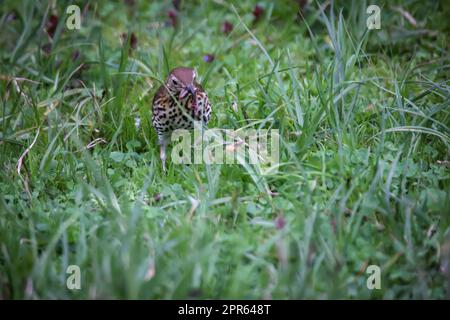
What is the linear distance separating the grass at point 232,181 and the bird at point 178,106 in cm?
14

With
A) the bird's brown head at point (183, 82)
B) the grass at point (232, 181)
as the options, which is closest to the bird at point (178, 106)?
the bird's brown head at point (183, 82)

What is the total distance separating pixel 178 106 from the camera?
14.6 feet

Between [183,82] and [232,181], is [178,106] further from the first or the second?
[232,181]

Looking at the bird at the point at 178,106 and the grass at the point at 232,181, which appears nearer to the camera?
the grass at the point at 232,181

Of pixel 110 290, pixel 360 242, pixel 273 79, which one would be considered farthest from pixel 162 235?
pixel 273 79

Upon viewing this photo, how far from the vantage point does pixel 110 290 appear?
118 inches

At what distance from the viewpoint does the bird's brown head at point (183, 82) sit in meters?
4.31

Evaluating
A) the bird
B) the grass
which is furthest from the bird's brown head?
→ the grass

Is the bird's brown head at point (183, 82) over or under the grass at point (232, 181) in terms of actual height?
over

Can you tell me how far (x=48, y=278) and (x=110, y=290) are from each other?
389 millimetres

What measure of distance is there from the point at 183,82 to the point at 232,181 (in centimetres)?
78

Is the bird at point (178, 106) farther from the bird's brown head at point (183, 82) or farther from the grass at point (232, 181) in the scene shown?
the grass at point (232, 181)

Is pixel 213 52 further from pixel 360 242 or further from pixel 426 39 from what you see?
pixel 360 242

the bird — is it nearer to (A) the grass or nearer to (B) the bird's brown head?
(B) the bird's brown head
